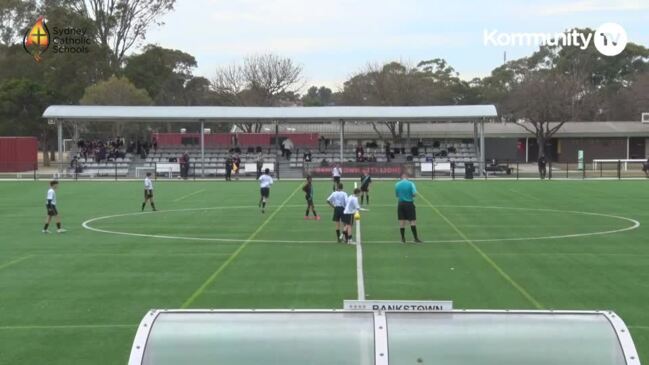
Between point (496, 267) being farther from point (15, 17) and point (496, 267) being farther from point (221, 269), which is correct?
point (15, 17)

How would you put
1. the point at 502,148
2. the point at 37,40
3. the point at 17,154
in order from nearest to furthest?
1. the point at 17,154
2. the point at 502,148
3. the point at 37,40

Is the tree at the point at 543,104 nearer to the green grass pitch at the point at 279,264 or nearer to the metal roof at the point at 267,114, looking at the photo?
the metal roof at the point at 267,114

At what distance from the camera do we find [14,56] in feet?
295

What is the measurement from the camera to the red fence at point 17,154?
214 ft

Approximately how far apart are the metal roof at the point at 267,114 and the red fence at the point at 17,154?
6.37m

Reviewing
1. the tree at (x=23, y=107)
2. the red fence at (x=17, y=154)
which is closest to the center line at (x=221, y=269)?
the red fence at (x=17, y=154)

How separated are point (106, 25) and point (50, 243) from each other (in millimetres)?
71167

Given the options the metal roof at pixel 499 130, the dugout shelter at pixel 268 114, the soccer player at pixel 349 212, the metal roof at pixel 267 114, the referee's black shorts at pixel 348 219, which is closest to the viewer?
the soccer player at pixel 349 212

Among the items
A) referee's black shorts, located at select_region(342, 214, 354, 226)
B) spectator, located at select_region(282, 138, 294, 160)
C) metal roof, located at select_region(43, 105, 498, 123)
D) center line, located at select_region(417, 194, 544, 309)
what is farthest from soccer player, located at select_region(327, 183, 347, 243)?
spectator, located at select_region(282, 138, 294, 160)

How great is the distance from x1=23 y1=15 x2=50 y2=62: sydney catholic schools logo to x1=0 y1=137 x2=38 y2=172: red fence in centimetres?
1887

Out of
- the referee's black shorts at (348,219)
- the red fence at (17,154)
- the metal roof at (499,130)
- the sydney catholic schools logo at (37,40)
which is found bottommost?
the referee's black shorts at (348,219)

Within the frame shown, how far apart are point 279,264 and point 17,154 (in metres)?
54.2

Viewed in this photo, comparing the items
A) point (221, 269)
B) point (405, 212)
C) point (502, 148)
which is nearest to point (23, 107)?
point (502, 148)

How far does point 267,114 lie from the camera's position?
62.1 m
